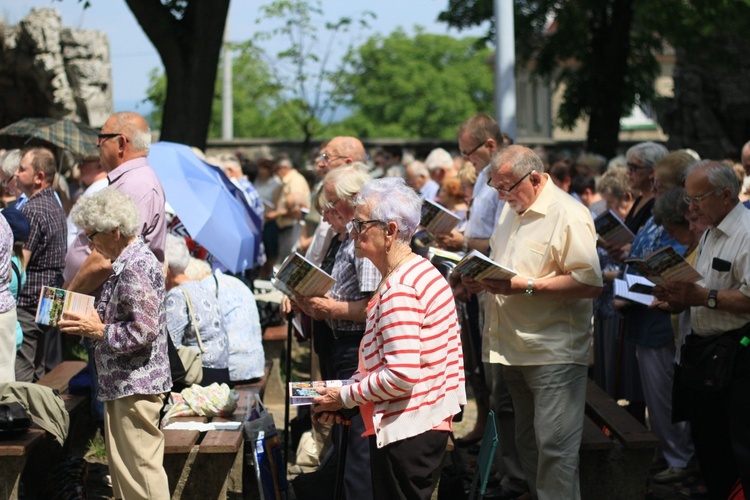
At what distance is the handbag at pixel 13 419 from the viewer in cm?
526

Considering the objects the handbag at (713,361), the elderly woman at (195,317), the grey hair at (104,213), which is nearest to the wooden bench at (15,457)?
the elderly woman at (195,317)

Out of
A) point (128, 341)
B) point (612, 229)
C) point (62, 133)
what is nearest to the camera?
point (128, 341)

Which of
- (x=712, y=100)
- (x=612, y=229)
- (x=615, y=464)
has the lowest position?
(x=615, y=464)

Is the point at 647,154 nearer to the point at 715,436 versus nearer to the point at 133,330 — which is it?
the point at 715,436

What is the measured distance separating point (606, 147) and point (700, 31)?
3.78m

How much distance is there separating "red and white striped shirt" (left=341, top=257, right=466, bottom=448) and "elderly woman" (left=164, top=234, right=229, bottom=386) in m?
2.39

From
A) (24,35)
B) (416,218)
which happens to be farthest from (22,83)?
(416,218)

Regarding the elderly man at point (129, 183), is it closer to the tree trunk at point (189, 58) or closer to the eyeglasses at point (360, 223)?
the eyeglasses at point (360, 223)

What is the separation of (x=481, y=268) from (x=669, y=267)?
0.97m

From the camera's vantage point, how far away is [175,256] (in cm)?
633

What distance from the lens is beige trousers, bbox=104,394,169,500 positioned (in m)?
4.90

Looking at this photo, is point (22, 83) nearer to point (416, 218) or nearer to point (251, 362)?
point (251, 362)

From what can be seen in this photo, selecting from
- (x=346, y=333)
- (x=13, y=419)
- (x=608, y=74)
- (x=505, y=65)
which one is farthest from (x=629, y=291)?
(x=608, y=74)

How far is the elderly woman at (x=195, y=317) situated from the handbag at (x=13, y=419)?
1.05m
